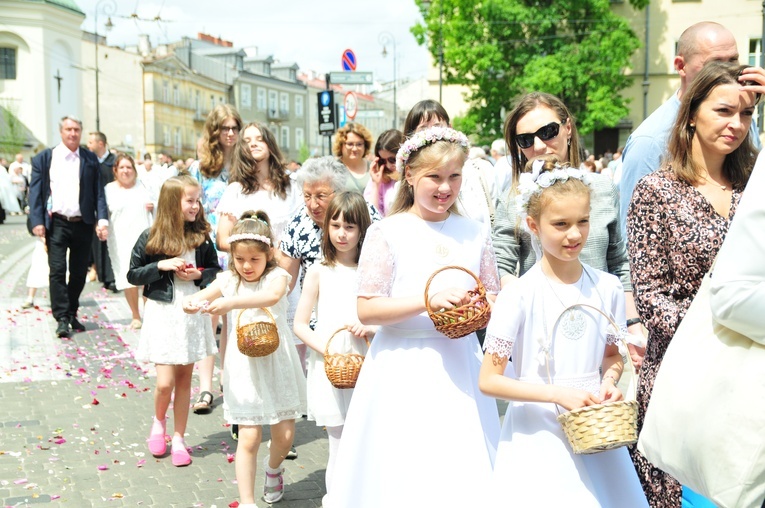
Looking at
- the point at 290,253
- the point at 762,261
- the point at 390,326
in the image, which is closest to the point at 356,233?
the point at 290,253

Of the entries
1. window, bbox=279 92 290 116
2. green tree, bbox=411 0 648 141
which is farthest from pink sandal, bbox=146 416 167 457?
window, bbox=279 92 290 116

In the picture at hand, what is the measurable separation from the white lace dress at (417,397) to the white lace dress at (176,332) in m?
2.33

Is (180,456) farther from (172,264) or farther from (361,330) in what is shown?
(361,330)

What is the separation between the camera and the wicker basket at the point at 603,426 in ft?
8.95

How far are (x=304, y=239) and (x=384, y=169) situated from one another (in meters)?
1.53

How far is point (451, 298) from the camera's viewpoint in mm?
3322

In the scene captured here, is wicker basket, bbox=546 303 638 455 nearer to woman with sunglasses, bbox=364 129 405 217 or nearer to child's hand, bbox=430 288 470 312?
child's hand, bbox=430 288 470 312

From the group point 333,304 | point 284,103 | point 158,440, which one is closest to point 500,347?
point 333,304

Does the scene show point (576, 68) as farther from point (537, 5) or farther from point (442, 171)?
point (442, 171)

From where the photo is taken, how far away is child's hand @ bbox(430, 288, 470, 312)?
3.32 m

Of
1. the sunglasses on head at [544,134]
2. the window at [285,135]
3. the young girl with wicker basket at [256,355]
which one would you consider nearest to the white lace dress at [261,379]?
the young girl with wicker basket at [256,355]

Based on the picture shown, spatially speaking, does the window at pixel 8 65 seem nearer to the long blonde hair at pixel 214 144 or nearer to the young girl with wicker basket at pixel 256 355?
the long blonde hair at pixel 214 144

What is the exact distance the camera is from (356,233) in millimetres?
4887

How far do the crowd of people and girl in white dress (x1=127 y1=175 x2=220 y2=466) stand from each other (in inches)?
6.7
